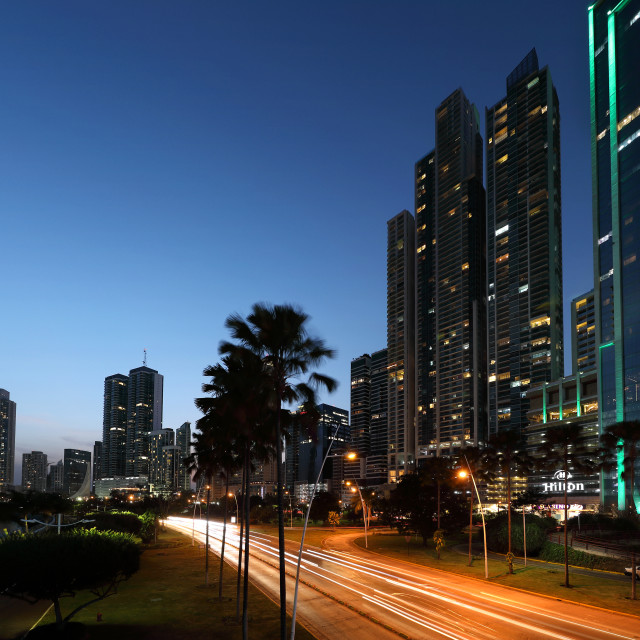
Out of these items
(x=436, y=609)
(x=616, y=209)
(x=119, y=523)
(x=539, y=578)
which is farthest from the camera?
(x=616, y=209)

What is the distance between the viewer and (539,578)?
165 ft

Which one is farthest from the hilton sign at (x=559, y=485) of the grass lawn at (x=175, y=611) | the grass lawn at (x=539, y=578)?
the grass lawn at (x=175, y=611)

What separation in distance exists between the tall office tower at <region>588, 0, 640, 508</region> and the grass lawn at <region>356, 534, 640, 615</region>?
54.4 m

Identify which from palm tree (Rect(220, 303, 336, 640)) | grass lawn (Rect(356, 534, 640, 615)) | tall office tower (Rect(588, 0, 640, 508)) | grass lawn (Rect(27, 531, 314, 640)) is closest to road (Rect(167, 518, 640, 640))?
grass lawn (Rect(356, 534, 640, 615))

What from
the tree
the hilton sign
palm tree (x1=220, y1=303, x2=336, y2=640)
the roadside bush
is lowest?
the hilton sign

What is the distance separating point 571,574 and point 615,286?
244 feet

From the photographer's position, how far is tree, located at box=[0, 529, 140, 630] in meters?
24.9

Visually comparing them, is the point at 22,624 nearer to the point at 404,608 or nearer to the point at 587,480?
the point at 404,608

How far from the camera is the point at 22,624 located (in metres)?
34.1

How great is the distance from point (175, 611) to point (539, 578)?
3156 cm

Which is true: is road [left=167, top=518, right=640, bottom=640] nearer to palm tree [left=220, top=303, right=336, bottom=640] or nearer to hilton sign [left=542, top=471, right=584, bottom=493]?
palm tree [left=220, top=303, right=336, bottom=640]

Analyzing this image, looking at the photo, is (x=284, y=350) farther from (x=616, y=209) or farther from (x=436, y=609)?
(x=616, y=209)

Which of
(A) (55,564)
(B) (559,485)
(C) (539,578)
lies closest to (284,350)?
(A) (55,564)

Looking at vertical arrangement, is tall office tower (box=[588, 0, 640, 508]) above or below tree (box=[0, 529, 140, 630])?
above
